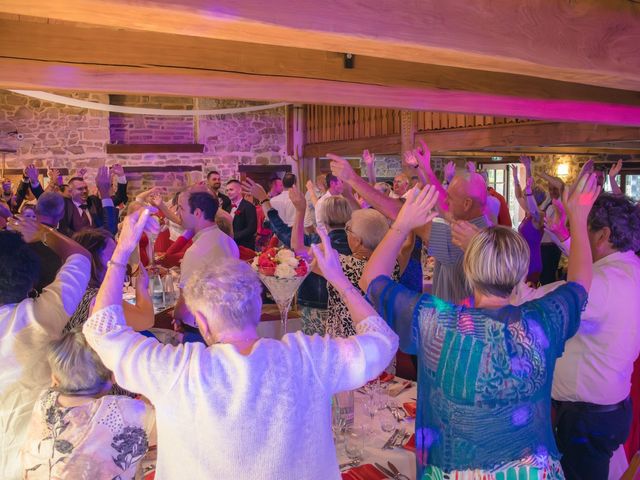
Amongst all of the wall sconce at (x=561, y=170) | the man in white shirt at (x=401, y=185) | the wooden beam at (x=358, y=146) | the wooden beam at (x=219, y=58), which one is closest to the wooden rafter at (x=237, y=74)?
the wooden beam at (x=219, y=58)

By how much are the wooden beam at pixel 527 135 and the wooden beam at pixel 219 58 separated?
12.3 ft

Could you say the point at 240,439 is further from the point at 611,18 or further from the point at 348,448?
the point at 611,18

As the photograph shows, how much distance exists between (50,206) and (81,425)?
9.52ft

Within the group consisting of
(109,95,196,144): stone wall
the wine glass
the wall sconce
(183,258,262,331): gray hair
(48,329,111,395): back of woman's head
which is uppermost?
(109,95,196,144): stone wall

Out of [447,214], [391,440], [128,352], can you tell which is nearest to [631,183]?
[447,214]

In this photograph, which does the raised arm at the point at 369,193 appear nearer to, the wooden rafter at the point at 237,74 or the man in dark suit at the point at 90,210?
the wooden rafter at the point at 237,74

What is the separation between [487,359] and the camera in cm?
168

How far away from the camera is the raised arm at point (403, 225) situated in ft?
5.98

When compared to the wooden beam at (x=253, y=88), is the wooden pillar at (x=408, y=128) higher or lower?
higher

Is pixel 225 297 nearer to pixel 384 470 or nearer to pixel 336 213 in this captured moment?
pixel 384 470

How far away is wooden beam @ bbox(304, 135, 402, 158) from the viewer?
32.0 ft

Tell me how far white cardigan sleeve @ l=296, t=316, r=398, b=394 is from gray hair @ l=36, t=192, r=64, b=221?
320 cm

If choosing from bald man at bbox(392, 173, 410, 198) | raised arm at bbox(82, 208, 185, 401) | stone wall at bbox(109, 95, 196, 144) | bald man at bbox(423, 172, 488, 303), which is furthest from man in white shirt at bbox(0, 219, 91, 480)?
stone wall at bbox(109, 95, 196, 144)

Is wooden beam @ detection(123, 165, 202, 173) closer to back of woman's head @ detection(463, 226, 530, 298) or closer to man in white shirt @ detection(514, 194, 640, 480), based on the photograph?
man in white shirt @ detection(514, 194, 640, 480)
